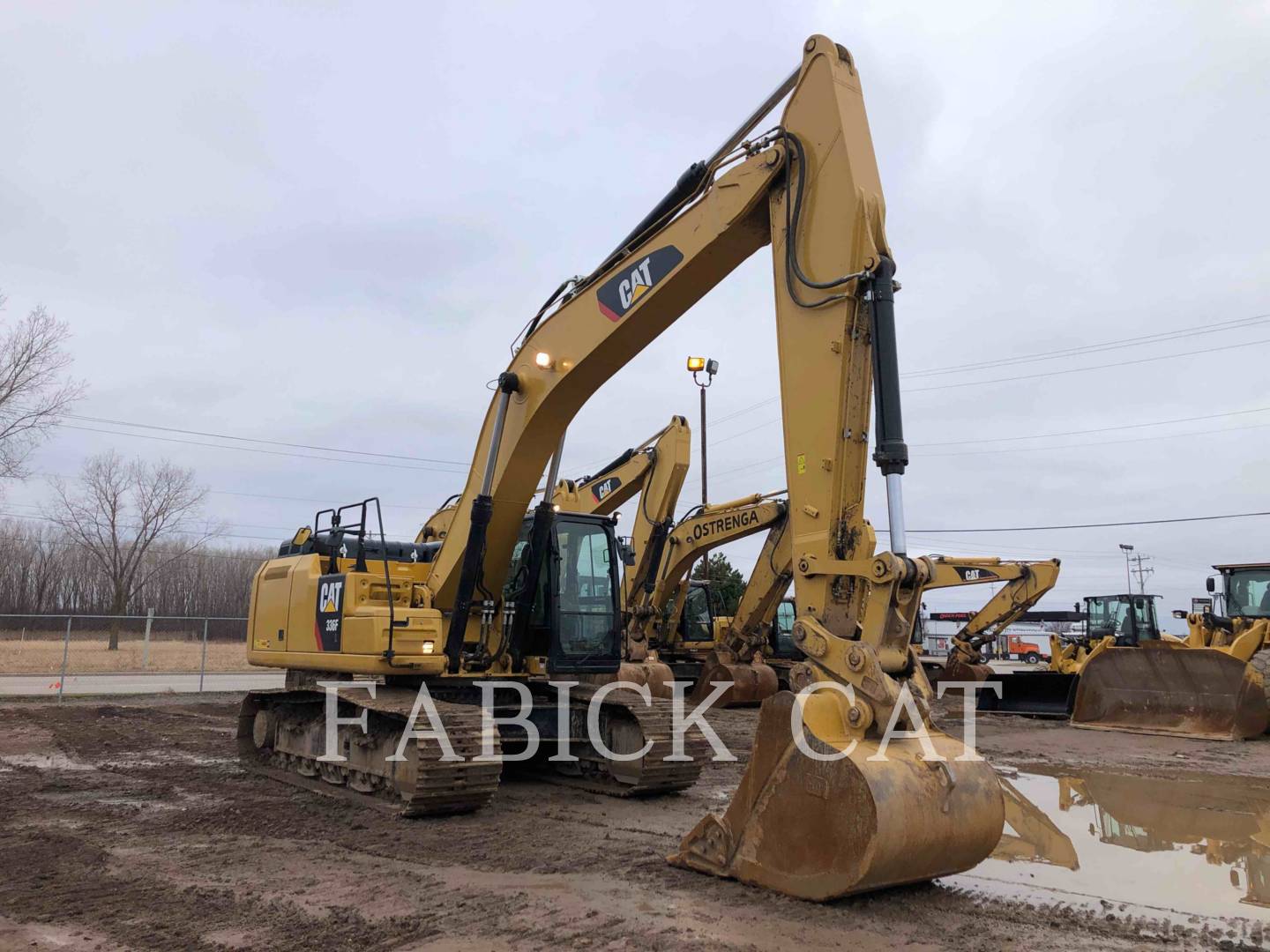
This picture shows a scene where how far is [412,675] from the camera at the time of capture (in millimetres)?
8461

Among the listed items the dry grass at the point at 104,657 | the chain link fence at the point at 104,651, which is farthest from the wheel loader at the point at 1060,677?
the dry grass at the point at 104,657

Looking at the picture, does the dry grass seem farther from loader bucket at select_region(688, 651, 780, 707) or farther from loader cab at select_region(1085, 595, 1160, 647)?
loader cab at select_region(1085, 595, 1160, 647)

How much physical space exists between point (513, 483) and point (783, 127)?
3.85 metres

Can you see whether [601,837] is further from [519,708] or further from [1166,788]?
[1166,788]

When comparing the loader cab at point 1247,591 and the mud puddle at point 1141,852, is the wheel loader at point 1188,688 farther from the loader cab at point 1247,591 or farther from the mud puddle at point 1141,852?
the mud puddle at point 1141,852

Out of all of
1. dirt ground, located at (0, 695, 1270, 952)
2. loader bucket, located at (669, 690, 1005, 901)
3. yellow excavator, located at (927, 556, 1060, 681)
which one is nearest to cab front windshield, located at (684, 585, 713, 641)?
yellow excavator, located at (927, 556, 1060, 681)

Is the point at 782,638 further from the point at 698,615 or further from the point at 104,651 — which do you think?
the point at 104,651

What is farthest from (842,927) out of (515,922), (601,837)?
(601,837)

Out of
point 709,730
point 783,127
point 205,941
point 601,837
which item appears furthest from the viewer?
point 709,730

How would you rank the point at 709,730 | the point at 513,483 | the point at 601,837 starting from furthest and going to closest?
the point at 709,730 < the point at 513,483 < the point at 601,837

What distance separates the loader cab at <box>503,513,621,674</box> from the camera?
28.6 ft

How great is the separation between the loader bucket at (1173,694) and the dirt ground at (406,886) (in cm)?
803

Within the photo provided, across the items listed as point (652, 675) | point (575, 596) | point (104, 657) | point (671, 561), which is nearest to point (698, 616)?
point (671, 561)

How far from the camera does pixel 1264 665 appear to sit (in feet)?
43.5
